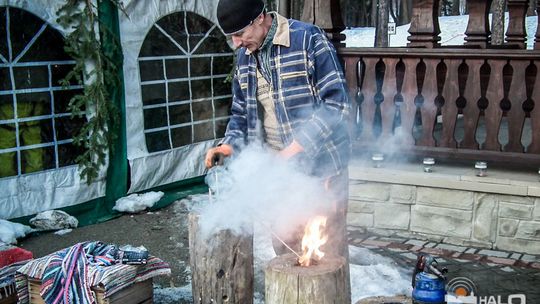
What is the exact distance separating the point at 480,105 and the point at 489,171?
2.42 ft

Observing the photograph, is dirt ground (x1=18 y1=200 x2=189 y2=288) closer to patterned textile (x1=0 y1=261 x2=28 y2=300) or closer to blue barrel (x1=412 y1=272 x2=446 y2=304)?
patterned textile (x1=0 y1=261 x2=28 y2=300)

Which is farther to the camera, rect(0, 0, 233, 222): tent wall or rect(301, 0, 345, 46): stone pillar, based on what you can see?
rect(301, 0, 345, 46): stone pillar

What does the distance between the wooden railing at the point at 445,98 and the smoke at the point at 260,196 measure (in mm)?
3008

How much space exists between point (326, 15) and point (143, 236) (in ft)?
11.0

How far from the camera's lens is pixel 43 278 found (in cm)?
413

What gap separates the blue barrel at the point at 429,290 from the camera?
10.9ft

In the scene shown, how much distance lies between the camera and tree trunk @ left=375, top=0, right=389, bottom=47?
1914 cm

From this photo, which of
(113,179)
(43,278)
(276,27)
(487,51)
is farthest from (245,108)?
(113,179)

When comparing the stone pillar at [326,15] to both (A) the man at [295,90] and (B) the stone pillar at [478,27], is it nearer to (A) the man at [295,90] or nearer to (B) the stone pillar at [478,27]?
(B) the stone pillar at [478,27]

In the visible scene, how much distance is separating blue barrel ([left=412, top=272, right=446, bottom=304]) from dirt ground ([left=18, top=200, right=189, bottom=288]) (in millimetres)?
2714

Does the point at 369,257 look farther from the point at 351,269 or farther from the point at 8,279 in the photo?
the point at 8,279

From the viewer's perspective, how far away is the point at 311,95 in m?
3.74

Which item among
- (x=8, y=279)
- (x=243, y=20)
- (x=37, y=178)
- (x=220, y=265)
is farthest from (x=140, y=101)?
(x=243, y=20)

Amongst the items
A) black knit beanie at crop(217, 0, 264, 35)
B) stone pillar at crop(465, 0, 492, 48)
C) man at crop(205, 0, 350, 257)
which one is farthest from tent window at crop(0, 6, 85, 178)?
stone pillar at crop(465, 0, 492, 48)
